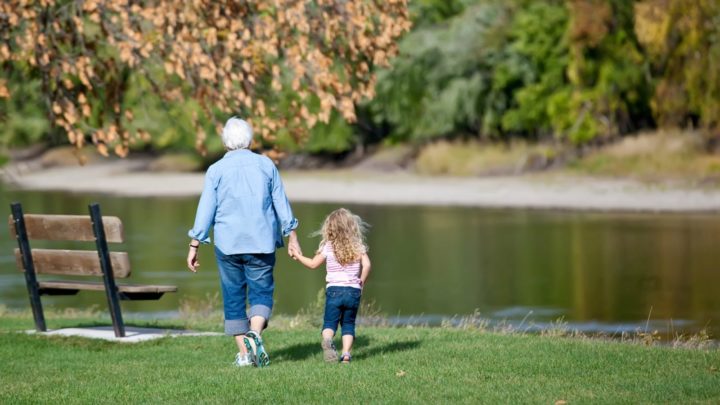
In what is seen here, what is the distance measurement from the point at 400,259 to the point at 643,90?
22.8m

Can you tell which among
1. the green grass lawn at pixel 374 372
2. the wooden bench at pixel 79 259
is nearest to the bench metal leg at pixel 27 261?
the wooden bench at pixel 79 259

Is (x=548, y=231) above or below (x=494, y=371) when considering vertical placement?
below

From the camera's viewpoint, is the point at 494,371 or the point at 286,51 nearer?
the point at 494,371

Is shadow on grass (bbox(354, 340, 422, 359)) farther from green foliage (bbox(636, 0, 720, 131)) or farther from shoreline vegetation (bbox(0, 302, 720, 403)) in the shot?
green foliage (bbox(636, 0, 720, 131))

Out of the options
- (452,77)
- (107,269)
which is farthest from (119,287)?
(452,77)

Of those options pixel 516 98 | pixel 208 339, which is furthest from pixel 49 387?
pixel 516 98

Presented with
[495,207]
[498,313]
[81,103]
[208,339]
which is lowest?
[495,207]

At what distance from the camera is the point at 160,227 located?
37.2 metres

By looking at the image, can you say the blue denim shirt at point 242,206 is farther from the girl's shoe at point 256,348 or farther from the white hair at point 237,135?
the girl's shoe at point 256,348

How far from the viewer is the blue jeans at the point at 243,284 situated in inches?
384

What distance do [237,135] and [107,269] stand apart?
2.67 meters

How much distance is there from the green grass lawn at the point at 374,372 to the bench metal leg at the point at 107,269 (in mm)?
314

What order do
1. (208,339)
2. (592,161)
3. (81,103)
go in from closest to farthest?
1. (208,339)
2. (81,103)
3. (592,161)

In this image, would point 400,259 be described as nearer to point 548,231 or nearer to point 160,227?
point 548,231
